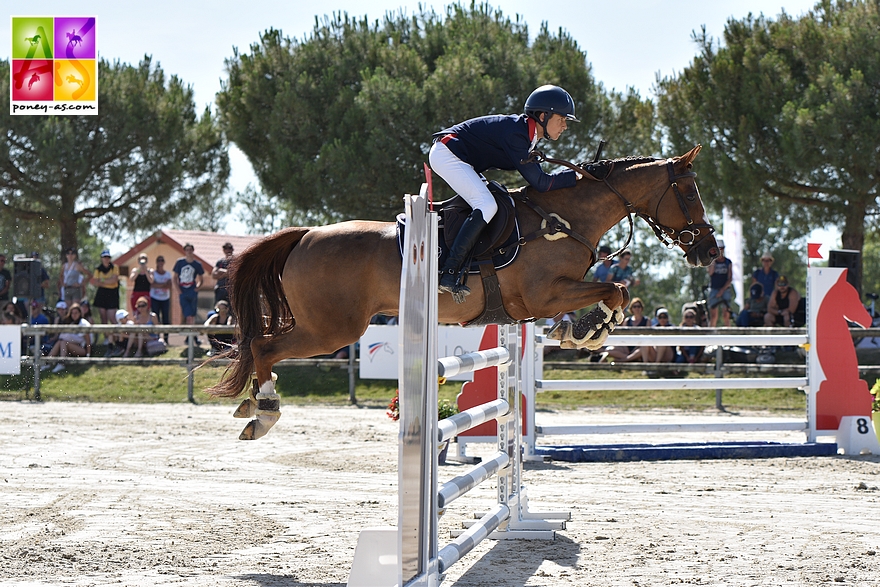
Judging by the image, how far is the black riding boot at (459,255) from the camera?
13.8ft

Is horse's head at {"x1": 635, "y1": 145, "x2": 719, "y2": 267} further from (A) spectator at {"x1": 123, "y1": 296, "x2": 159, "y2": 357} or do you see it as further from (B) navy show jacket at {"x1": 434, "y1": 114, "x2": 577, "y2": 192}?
(A) spectator at {"x1": 123, "y1": 296, "x2": 159, "y2": 357}

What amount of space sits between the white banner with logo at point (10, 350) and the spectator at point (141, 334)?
1.44 metres

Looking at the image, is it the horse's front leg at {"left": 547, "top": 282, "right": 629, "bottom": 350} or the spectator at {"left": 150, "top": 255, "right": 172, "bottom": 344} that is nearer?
the horse's front leg at {"left": 547, "top": 282, "right": 629, "bottom": 350}

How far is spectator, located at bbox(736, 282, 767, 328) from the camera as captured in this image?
12.4 metres

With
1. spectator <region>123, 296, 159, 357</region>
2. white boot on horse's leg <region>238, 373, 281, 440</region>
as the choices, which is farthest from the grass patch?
white boot on horse's leg <region>238, 373, 281, 440</region>

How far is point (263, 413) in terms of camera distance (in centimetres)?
453

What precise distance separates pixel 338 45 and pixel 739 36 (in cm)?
723

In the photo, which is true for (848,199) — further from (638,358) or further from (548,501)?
(548,501)

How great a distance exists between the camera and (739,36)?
601 inches

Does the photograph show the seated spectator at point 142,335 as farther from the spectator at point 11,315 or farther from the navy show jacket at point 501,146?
the navy show jacket at point 501,146

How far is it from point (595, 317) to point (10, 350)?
10064 mm

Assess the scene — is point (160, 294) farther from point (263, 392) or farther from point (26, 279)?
point (263, 392)

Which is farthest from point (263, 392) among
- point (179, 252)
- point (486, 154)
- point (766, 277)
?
point (179, 252)

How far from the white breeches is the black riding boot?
5 centimetres
